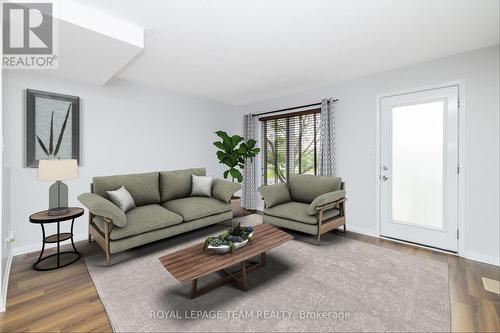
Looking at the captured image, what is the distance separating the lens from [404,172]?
337cm

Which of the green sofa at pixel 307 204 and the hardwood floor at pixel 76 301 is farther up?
the green sofa at pixel 307 204

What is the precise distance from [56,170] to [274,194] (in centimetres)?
287

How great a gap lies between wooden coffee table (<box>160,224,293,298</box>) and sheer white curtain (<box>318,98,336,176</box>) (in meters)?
1.95

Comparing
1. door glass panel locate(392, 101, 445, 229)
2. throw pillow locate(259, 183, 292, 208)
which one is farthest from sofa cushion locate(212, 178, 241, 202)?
door glass panel locate(392, 101, 445, 229)

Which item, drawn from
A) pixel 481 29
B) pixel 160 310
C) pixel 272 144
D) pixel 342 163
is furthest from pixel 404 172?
pixel 160 310

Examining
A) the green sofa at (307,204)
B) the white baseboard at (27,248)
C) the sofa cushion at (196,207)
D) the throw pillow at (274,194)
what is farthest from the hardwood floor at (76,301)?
the throw pillow at (274,194)

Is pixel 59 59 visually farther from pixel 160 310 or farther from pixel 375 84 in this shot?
pixel 375 84

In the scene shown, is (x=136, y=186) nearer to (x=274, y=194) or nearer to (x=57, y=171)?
(x=57, y=171)

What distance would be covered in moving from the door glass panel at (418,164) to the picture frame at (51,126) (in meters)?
4.77

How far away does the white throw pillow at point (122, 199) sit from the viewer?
2.99 meters

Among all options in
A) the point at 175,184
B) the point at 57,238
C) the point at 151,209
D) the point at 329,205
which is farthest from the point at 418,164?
the point at 57,238

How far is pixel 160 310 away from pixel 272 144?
12.8 ft

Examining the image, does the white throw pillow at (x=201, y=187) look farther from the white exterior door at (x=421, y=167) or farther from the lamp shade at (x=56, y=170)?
the white exterior door at (x=421, y=167)

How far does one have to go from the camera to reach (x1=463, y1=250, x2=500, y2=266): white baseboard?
266 centimetres
